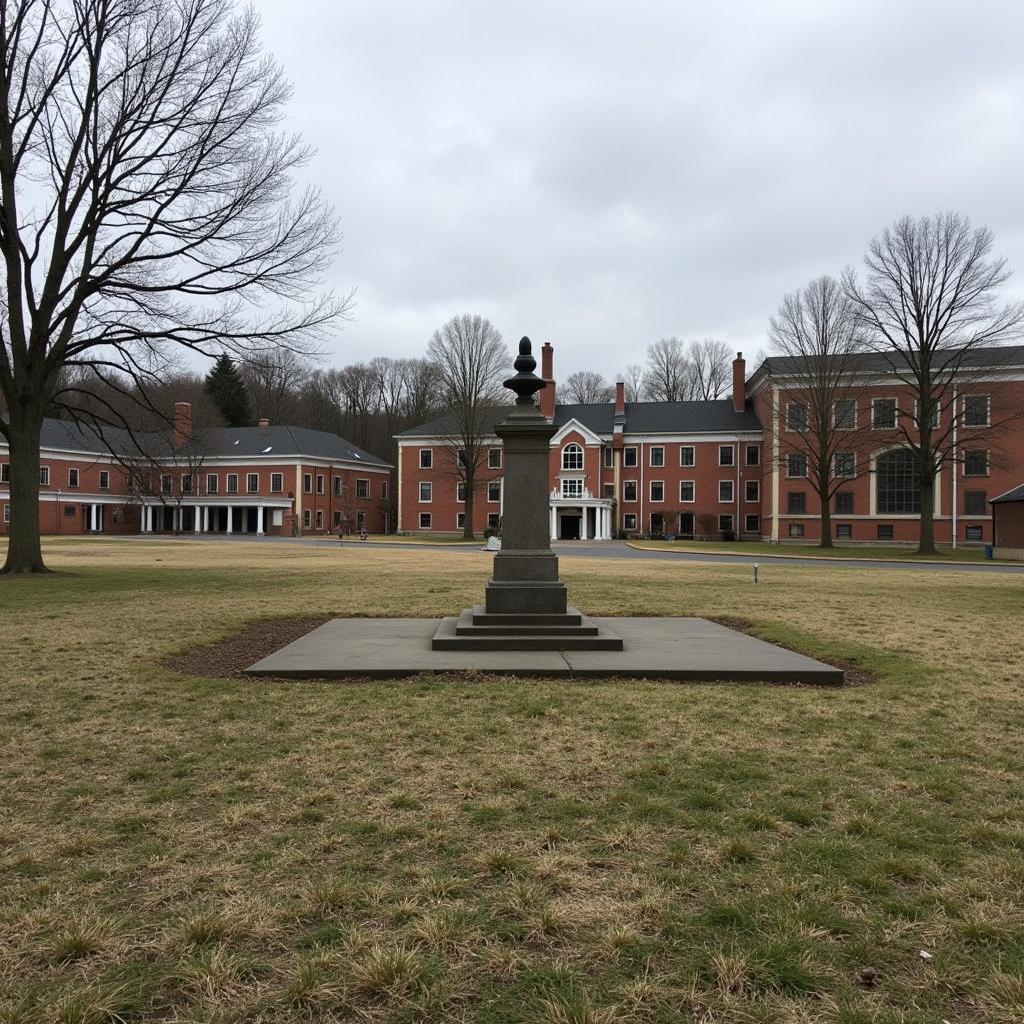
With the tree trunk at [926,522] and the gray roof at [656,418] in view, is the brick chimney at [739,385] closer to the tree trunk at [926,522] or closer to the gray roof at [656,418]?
the gray roof at [656,418]

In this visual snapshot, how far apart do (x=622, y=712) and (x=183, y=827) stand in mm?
3659

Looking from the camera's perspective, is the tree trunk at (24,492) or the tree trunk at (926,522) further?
the tree trunk at (926,522)

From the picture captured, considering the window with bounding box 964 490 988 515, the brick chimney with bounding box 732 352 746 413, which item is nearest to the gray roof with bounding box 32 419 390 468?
the brick chimney with bounding box 732 352 746 413

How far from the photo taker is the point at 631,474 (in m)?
67.6

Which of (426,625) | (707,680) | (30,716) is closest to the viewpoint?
(30,716)

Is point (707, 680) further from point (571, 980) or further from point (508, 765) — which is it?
point (571, 980)

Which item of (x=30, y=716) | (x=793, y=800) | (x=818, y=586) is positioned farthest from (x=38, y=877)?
(x=818, y=586)

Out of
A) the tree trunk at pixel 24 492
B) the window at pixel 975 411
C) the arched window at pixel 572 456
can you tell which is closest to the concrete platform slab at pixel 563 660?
the tree trunk at pixel 24 492

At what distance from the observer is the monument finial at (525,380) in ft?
35.9

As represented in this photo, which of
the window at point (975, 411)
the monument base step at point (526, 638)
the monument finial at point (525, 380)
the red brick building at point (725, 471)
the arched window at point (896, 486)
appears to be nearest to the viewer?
the monument base step at point (526, 638)

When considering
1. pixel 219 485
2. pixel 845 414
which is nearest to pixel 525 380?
pixel 845 414

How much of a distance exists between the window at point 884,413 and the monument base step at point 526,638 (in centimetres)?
4096

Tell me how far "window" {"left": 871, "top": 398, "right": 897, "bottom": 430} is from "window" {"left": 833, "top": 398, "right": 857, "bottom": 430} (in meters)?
1.36

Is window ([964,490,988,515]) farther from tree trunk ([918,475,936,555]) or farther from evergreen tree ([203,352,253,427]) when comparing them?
evergreen tree ([203,352,253,427])
